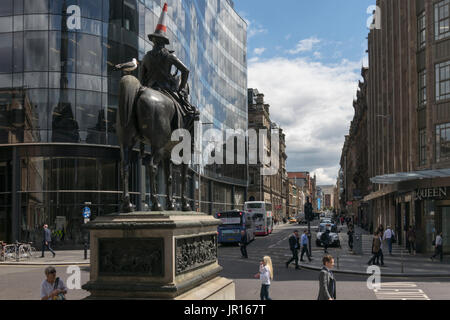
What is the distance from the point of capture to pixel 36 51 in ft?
117

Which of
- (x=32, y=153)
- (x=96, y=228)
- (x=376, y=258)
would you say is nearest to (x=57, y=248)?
(x=32, y=153)

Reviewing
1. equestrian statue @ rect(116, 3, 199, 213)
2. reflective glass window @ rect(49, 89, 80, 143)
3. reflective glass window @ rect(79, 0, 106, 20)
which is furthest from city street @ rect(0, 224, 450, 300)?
reflective glass window @ rect(79, 0, 106, 20)

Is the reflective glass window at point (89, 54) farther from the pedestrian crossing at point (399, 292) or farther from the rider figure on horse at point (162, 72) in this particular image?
the rider figure on horse at point (162, 72)

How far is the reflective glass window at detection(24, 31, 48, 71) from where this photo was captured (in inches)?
1398

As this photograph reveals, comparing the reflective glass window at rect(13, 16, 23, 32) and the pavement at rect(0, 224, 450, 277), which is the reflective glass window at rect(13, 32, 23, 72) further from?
the pavement at rect(0, 224, 450, 277)

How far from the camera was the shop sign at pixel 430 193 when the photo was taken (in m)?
30.3

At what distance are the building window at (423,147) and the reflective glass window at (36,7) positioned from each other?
28032 millimetres

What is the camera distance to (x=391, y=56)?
44.9m

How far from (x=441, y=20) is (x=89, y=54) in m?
24.5

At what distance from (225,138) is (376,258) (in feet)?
150

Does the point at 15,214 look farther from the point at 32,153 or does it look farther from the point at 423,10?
the point at 423,10

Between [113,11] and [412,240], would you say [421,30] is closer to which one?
[412,240]

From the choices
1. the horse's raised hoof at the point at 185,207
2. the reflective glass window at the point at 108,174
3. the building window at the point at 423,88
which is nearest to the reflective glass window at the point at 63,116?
the reflective glass window at the point at 108,174
